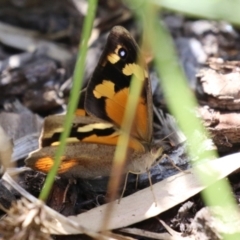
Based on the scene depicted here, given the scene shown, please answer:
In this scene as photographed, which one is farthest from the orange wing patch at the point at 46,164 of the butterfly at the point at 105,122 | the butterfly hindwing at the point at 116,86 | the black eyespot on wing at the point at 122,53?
the black eyespot on wing at the point at 122,53

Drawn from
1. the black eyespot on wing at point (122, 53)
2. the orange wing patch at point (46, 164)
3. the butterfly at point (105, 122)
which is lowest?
the orange wing patch at point (46, 164)

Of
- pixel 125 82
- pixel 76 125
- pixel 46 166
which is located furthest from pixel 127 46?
pixel 46 166

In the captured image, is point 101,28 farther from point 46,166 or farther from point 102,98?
point 46,166

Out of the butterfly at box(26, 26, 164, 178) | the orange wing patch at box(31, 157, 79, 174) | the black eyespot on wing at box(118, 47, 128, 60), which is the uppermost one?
the black eyespot on wing at box(118, 47, 128, 60)

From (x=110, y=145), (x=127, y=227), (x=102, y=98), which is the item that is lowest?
(x=127, y=227)

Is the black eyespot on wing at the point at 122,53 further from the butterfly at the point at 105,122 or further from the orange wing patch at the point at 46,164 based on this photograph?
the orange wing patch at the point at 46,164

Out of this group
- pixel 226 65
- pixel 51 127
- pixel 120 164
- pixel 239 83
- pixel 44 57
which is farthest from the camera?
pixel 44 57

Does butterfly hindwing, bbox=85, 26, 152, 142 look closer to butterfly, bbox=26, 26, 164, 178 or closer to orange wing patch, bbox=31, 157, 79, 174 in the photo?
butterfly, bbox=26, 26, 164, 178

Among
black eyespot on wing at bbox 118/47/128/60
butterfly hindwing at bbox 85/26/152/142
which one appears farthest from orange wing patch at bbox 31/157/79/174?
black eyespot on wing at bbox 118/47/128/60
